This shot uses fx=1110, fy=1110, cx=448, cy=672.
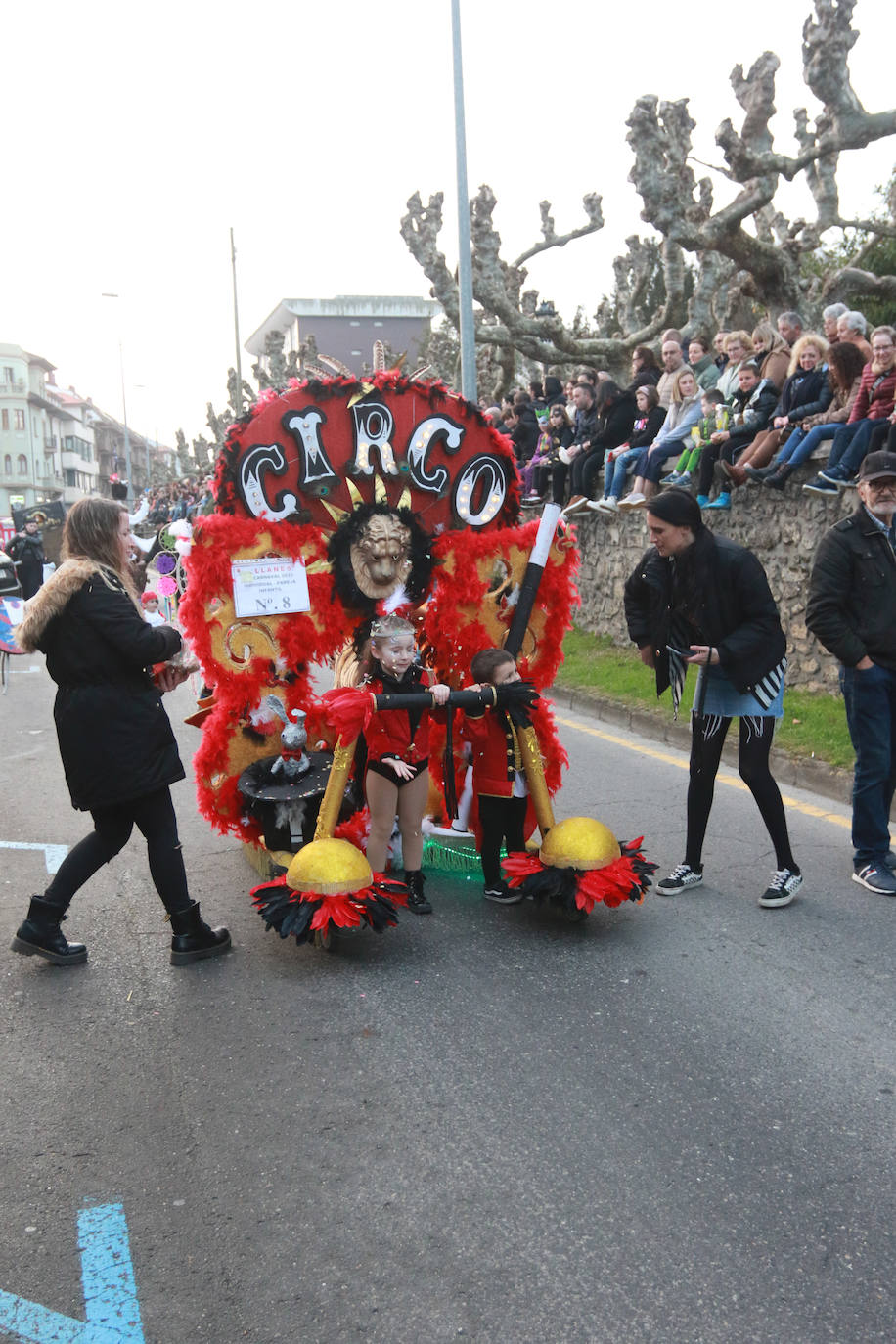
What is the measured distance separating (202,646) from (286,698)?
0.48 metres

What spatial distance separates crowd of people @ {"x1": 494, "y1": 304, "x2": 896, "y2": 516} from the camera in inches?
352

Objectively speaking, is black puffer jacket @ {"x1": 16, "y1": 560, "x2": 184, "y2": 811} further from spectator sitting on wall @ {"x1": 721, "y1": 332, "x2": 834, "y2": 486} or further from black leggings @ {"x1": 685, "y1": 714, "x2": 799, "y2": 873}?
spectator sitting on wall @ {"x1": 721, "y1": 332, "x2": 834, "y2": 486}

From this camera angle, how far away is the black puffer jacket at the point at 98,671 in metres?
4.21

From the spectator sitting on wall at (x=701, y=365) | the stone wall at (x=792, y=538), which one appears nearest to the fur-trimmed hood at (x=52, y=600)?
the stone wall at (x=792, y=538)

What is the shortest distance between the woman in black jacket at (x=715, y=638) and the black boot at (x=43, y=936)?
2637 mm

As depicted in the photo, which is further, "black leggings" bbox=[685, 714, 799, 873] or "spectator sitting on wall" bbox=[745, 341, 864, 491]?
"spectator sitting on wall" bbox=[745, 341, 864, 491]

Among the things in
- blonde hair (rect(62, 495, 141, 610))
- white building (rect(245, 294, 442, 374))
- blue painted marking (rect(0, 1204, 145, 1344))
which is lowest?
blue painted marking (rect(0, 1204, 145, 1344))

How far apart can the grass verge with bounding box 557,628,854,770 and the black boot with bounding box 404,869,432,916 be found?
315 cm

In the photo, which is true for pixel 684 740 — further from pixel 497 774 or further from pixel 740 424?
pixel 497 774

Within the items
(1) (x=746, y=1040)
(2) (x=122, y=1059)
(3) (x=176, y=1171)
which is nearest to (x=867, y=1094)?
(1) (x=746, y=1040)

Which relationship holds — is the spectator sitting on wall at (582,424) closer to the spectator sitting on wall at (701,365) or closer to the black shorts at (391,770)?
the spectator sitting on wall at (701,365)

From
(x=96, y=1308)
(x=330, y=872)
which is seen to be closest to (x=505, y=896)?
(x=330, y=872)

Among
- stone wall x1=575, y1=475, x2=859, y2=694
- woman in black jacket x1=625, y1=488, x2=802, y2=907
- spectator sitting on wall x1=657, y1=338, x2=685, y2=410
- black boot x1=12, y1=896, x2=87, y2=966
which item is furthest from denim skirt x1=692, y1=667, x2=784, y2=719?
spectator sitting on wall x1=657, y1=338, x2=685, y2=410

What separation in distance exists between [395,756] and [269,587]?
0.95m
